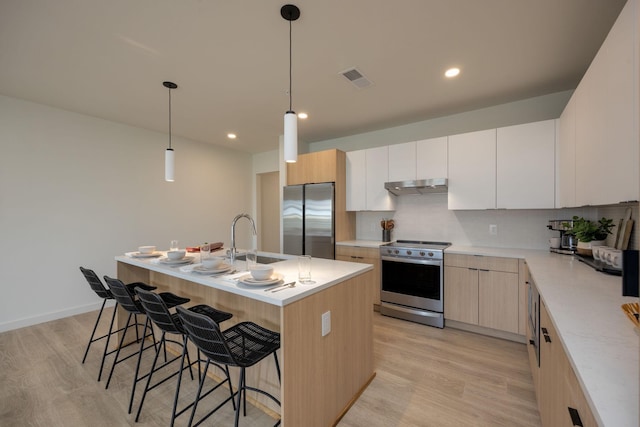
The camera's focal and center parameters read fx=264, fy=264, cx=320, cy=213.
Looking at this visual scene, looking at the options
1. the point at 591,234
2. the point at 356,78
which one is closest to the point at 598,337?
the point at 591,234

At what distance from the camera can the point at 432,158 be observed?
11.1ft

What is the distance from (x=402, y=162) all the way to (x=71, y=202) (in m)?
4.45

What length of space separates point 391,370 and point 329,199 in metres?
2.29

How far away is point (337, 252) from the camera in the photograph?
3.86 meters

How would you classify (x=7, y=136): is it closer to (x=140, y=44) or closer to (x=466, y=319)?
(x=140, y=44)

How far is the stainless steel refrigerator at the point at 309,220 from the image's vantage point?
3881 millimetres

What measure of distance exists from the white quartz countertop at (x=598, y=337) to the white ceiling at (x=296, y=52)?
1.76m

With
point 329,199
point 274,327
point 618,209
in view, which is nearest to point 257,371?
point 274,327

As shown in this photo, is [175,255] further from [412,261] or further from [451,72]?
[451,72]

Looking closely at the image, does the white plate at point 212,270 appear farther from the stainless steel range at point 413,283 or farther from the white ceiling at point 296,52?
the stainless steel range at point 413,283

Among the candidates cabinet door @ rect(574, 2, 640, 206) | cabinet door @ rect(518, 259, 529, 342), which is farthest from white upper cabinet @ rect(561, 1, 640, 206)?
cabinet door @ rect(518, 259, 529, 342)

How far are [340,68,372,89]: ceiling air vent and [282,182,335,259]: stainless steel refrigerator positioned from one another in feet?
4.85

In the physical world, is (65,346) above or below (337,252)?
below

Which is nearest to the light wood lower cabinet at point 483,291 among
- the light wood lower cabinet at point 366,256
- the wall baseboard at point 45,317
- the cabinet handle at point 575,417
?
the light wood lower cabinet at point 366,256
